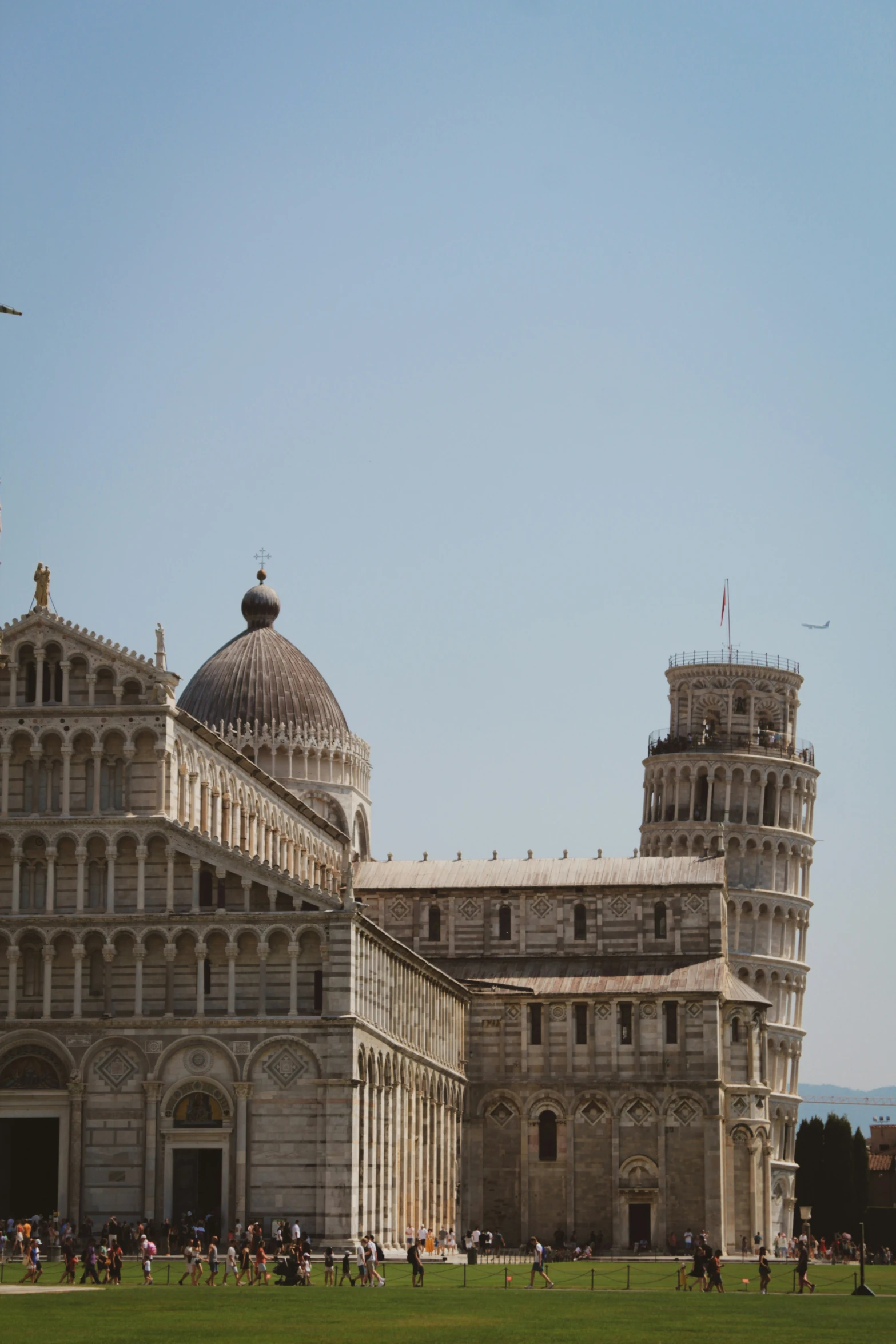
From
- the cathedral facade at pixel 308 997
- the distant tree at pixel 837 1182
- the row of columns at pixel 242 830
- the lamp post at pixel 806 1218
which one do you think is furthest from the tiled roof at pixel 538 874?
the distant tree at pixel 837 1182

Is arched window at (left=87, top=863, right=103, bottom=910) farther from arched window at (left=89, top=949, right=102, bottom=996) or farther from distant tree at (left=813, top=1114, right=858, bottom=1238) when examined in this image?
distant tree at (left=813, top=1114, right=858, bottom=1238)

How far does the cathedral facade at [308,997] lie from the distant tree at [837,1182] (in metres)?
2.36

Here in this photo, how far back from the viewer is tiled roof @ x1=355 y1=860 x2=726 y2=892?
10100 cm

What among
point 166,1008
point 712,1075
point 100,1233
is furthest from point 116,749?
point 712,1075

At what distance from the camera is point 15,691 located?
76438 millimetres

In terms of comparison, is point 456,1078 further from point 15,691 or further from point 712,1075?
point 15,691

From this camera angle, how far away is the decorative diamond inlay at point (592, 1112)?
94.6 meters

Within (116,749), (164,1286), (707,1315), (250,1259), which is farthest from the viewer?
(116,749)

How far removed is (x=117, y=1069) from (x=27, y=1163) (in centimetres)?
473

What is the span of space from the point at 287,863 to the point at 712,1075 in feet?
62.0

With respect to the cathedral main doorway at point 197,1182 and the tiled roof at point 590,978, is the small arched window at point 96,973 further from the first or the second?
the tiled roof at point 590,978

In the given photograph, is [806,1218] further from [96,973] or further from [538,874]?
[96,973]

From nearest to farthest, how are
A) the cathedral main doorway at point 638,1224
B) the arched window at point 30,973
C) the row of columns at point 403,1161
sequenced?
the row of columns at point 403,1161 → the arched window at point 30,973 → the cathedral main doorway at point 638,1224

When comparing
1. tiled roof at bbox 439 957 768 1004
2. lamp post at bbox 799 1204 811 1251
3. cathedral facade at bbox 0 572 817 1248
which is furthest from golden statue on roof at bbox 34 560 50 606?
lamp post at bbox 799 1204 811 1251
